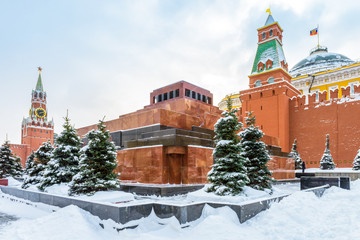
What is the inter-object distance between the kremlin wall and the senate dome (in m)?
0.19

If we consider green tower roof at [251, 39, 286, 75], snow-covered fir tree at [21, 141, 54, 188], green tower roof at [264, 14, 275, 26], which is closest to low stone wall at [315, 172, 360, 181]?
green tower roof at [251, 39, 286, 75]

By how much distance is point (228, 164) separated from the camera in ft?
28.8

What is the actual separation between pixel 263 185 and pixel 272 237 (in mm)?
4881

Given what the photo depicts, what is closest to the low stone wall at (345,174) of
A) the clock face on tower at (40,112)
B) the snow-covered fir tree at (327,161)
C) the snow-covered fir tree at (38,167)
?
the snow-covered fir tree at (327,161)

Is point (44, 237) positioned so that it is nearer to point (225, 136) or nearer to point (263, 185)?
point (225, 136)

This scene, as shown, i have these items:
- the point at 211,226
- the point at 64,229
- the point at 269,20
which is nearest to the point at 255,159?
the point at 211,226

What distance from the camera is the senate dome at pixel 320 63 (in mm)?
44003

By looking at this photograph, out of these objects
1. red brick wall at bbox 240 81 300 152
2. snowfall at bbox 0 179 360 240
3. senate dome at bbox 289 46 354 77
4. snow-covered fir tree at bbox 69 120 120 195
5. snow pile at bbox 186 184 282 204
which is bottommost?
snowfall at bbox 0 179 360 240

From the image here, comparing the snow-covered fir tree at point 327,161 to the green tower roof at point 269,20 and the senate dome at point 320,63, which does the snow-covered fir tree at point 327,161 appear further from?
the senate dome at point 320,63

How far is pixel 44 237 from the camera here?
5.56 meters

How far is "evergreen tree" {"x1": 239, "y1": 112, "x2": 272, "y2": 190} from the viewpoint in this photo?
33.8ft

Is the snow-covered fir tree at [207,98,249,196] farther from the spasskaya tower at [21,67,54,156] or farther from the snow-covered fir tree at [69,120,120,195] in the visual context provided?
the spasskaya tower at [21,67,54,156]

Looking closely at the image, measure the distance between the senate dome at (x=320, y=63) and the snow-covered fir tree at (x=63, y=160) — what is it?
43.8 meters

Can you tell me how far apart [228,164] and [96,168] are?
4.87 m
